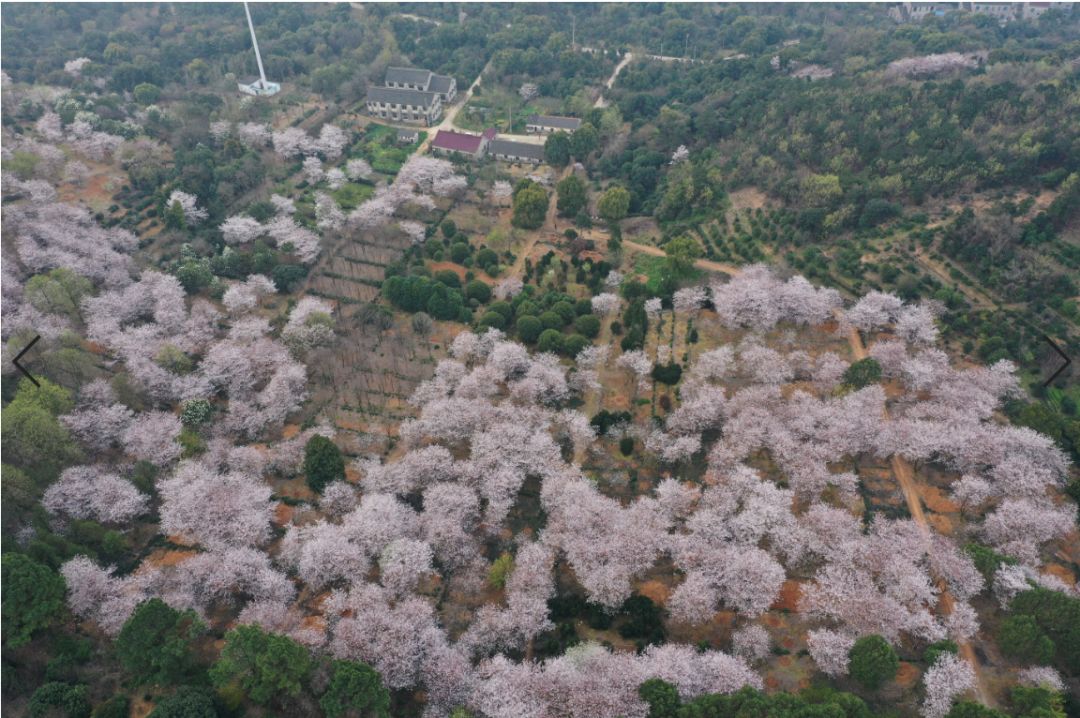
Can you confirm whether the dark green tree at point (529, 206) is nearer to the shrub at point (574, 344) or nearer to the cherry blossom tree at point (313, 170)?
the shrub at point (574, 344)

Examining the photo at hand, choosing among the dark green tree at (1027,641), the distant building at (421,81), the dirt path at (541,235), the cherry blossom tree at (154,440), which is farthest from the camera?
the distant building at (421,81)

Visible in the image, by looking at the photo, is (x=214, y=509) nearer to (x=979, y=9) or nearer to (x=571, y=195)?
(x=571, y=195)

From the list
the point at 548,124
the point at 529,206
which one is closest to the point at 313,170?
the point at 529,206

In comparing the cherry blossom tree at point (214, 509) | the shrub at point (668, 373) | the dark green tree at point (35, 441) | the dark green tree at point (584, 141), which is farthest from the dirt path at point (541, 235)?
the dark green tree at point (35, 441)

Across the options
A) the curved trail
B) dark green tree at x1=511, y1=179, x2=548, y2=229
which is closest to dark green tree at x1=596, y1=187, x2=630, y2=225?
dark green tree at x1=511, y1=179, x2=548, y2=229

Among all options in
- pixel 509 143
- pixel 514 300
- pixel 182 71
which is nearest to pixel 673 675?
pixel 514 300

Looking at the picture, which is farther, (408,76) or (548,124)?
(408,76)

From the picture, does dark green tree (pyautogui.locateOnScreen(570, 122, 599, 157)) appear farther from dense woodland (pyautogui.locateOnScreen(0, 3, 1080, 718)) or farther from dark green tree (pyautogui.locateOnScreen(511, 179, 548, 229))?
dark green tree (pyautogui.locateOnScreen(511, 179, 548, 229))
